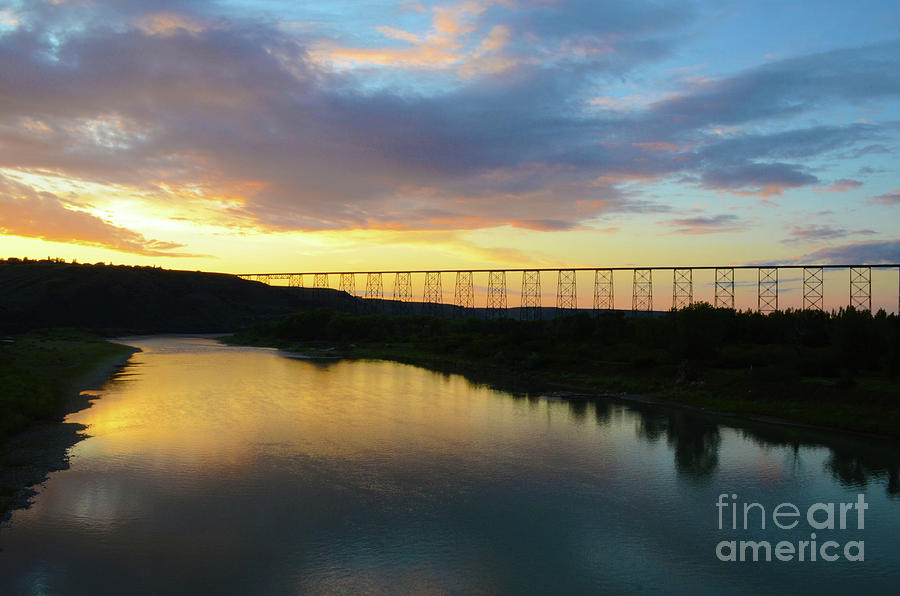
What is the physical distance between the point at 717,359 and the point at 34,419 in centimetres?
3686

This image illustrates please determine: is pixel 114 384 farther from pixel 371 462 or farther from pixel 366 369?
pixel 371 462

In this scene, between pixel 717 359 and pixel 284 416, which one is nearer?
pixel 284 416

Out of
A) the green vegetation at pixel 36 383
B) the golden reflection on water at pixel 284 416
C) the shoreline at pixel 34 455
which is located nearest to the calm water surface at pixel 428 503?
the golden reflection on water at pixel 284 416

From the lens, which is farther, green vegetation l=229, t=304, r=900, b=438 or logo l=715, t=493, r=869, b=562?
green vegetation l=229, t=304, r=900, b=438

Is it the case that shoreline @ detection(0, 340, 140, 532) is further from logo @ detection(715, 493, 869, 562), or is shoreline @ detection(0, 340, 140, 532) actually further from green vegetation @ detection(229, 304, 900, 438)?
green vegetation @ detection(229, 304, 900, 438)

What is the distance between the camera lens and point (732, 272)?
56125 mm

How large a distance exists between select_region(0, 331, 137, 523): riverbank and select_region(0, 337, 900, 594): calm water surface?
0.66m

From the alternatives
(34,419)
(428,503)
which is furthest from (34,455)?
(428,503)

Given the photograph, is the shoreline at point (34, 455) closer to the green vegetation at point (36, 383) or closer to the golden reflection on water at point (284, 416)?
the green vegetation at point (36, 383)

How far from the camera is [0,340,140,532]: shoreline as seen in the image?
1445 centimetres

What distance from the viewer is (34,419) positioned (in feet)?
75.8

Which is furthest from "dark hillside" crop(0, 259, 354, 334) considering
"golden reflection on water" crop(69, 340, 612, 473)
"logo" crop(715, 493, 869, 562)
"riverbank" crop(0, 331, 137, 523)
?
"logo" crop(715, 493, 869, 562)

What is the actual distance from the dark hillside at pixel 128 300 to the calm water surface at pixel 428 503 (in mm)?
88861

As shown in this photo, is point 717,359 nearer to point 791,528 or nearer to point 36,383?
point 791,528
